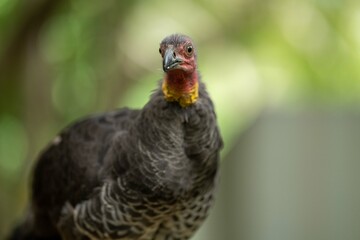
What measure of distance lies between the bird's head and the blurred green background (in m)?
1.58

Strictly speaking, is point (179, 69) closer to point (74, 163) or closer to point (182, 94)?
point (182, 94)

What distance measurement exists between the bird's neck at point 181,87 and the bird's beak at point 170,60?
3.0 inches

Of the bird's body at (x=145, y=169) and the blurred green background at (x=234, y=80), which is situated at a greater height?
the blurred green background at (x=234, y=80)

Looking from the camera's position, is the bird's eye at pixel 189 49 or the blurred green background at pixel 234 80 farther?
the blurred green background at pixel 234 80

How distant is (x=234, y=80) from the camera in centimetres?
430

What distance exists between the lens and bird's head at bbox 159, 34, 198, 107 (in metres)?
1.75

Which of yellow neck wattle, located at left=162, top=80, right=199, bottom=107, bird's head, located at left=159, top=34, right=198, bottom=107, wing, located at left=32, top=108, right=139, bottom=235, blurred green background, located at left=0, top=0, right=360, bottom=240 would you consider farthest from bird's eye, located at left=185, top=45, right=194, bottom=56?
blurred green background, located at left=0, top=0, right=360, bottom=240

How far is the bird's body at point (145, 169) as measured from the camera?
6.21 ft

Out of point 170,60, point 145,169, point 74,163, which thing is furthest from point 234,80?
point 170,60

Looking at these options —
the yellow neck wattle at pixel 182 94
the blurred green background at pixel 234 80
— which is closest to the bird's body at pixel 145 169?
the yellow neck wattle at pixel 182 94

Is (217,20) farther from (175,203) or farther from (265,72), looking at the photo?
(175,203)

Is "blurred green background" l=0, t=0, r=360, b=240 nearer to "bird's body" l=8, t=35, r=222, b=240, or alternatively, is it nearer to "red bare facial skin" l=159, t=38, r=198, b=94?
"bird's body" l=8, t=35, r=222, b=240

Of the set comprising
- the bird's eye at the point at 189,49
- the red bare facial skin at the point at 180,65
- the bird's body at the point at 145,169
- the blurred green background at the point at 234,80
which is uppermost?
the blurred green background at the point at 234,80

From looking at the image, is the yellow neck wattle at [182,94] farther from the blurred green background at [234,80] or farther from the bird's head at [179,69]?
the blurred green background at [234,80]
